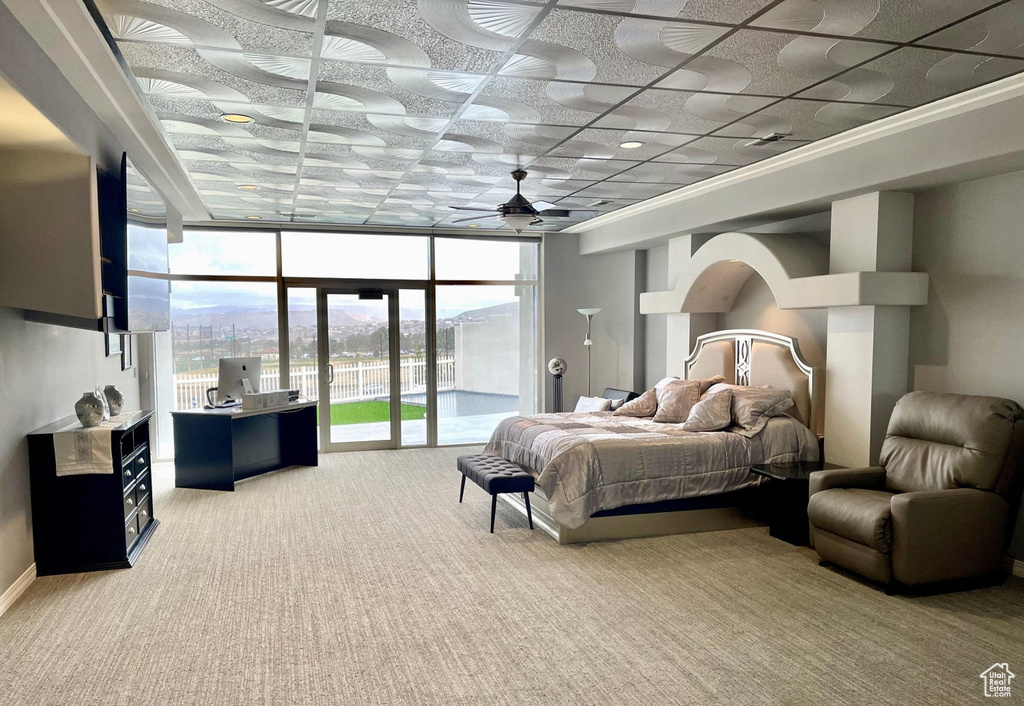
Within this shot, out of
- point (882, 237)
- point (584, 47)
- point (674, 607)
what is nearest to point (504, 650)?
point (674, 607)

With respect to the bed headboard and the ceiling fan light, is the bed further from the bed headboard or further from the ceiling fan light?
the ceiling fan light

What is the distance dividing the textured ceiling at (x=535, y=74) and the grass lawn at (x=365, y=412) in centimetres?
350

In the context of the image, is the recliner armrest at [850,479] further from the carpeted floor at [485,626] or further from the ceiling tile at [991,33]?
A: the ceiling tile at [991,33]

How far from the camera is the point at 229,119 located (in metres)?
4.08

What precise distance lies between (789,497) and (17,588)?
16.1 ft

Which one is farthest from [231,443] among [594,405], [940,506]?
[940,506]

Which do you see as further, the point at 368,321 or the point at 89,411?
the point at 368,321

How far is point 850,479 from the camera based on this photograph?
4320mm

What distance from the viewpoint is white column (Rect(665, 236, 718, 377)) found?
22.6ft

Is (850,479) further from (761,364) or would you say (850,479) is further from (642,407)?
(642,407)

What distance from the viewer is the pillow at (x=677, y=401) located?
6.03 m

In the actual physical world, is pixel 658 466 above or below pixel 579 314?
below

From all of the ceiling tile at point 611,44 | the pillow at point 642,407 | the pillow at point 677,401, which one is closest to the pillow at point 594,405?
the pillow at point 642,407

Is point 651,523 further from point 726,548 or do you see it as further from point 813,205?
point 813,205
